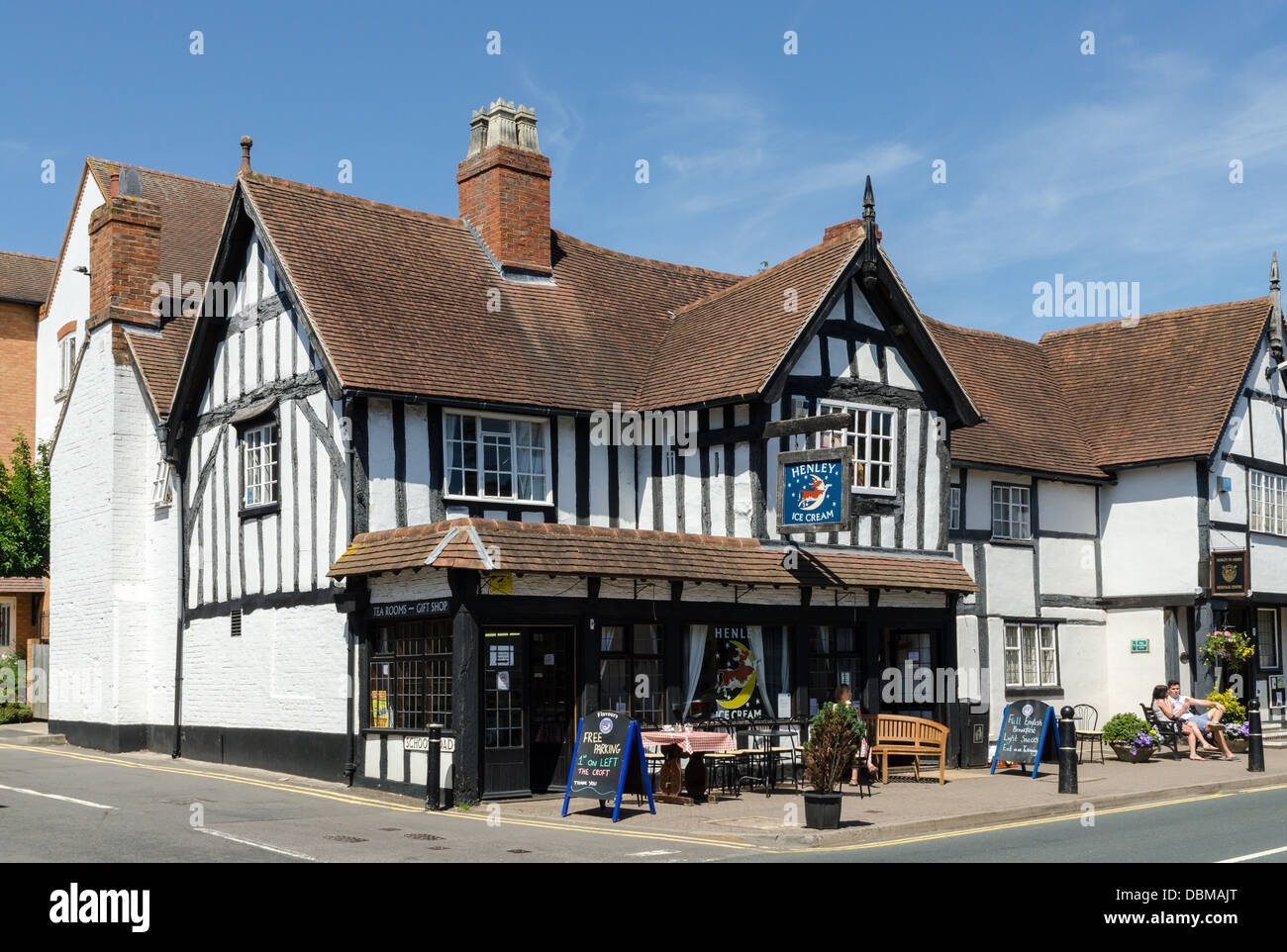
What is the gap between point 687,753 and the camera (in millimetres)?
17922

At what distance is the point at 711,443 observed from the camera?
2180 cm

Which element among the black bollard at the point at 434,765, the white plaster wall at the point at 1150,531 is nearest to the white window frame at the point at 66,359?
the black bollard at the point at 434,765

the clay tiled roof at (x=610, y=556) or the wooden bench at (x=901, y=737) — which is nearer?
the clay tiled roof at (x=610, y=556)

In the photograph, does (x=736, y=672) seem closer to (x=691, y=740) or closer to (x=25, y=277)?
(x=691, y=740)

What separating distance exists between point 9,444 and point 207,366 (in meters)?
19.8

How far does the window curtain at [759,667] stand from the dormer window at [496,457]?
3772 mm

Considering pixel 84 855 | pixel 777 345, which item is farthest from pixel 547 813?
pixel 777 345

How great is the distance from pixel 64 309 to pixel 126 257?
1170 centimetres

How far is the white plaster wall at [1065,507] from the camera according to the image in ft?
91.0

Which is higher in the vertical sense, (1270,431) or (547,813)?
(1270,431)

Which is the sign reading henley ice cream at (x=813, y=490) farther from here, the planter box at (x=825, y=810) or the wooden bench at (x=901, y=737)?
the planter box at (x=825, y=810)

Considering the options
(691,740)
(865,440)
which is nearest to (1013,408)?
(865,440)
